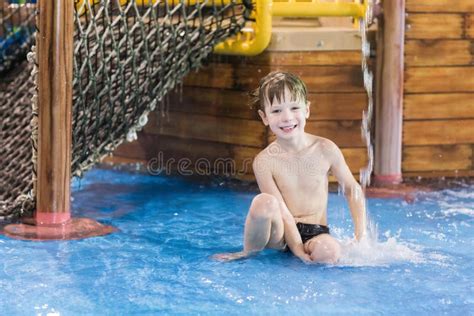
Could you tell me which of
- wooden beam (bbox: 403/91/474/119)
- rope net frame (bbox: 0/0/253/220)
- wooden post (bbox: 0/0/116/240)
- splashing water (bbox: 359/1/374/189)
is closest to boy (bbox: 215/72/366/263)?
wooden post (bbox: 0/0/116/240)

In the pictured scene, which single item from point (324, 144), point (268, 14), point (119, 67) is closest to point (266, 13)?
point (268, 14)

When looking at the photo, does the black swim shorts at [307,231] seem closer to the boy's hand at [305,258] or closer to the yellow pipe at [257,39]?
the boy's hand at [305,258]

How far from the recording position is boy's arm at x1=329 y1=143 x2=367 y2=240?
13.9 feet

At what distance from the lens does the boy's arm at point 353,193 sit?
4.22 m

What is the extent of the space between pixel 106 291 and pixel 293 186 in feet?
3.34

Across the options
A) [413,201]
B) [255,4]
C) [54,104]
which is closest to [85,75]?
[54,104]

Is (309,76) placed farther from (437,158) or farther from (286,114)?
(286,114)

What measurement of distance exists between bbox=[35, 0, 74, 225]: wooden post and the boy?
963 mm

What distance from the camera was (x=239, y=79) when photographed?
607cm

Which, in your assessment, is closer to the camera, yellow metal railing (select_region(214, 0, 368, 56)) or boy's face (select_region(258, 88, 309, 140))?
boy's face (select_region(258, 88, 309, 140))

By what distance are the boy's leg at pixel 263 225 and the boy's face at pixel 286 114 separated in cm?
31

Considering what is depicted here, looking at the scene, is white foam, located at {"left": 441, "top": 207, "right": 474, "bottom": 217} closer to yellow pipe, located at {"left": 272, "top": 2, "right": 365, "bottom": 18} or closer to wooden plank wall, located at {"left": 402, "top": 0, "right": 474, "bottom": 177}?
wooden plank wall, located at {"left": 402, "top": 0, "right": 474, "bottom": 177}

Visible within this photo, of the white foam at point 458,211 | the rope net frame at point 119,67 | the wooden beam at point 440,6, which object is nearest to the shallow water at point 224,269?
the white foam at point 458,211

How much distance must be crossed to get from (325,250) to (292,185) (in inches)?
14.5
